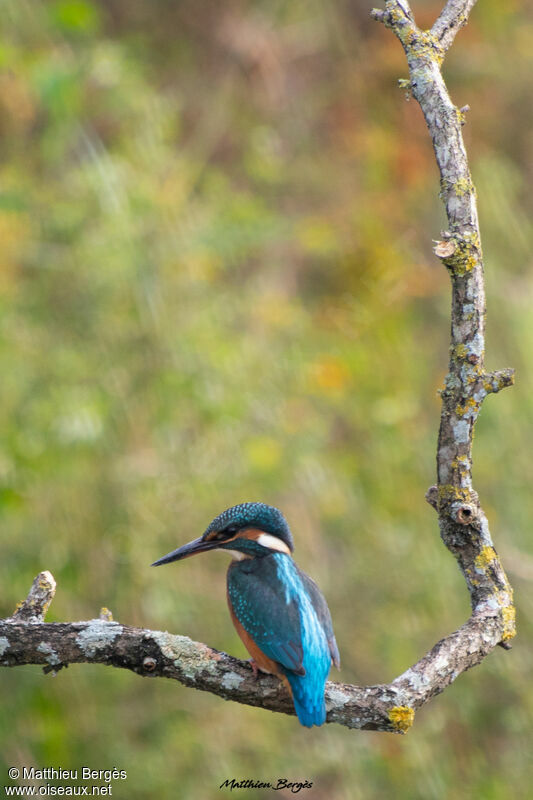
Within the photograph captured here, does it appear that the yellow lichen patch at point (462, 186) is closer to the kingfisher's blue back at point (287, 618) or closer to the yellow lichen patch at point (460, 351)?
the yellow lichen patch at point (460, 351)

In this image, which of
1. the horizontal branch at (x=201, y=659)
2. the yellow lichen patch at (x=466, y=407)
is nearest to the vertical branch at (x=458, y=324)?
the yellow lichen patch at (x=466, y=407)

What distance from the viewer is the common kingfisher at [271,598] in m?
2.08

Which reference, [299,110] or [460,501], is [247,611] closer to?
[460,501]

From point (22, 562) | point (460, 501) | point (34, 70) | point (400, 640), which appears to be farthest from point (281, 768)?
point (34, 70)

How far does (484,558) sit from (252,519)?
61 centimetres

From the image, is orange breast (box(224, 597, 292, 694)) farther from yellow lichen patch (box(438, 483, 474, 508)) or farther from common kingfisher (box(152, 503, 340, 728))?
yellow lichen patch (box(438, 483, 474, 508))

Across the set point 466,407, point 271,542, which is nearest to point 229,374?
point 271,542

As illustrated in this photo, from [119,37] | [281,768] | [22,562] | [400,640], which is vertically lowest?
[281,768]

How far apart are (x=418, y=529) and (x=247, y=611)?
2673 mm

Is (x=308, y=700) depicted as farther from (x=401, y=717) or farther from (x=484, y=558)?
(x=484, y=558)

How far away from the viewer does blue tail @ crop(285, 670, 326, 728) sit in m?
1.91

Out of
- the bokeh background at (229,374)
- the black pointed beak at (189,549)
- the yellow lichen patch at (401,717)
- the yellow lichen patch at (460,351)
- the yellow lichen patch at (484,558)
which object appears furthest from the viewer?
the bokeh background at (229,374)

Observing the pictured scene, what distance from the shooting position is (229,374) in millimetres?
4277

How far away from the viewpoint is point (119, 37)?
19.5ft
